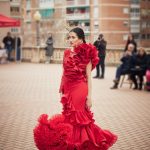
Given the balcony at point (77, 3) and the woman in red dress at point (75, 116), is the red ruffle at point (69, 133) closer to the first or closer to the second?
the woman in red dress at point (75, 116)

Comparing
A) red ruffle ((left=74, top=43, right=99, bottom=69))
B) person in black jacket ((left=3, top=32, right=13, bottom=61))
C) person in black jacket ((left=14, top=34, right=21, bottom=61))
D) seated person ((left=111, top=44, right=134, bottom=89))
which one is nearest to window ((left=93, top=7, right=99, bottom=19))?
person in black jacket ((left=14, top=34, right=21, bottom=61))

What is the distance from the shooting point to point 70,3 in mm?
87562

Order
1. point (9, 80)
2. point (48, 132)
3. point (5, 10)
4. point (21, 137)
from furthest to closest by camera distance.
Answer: point (5, 10) < point (9, 80) < point (21, 137) < point (48, 132)

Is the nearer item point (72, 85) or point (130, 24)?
→ point (72, 85)

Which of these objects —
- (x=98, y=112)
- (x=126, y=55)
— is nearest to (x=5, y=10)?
(x=126, y=55)

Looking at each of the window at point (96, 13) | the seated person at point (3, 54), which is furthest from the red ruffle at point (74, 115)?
the window at point (96, 13)

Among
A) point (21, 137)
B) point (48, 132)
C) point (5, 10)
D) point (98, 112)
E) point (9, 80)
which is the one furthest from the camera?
point (5, 10)

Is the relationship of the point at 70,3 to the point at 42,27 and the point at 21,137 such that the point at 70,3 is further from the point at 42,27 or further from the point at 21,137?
the point at 21,137

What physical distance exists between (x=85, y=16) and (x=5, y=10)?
50.7 m

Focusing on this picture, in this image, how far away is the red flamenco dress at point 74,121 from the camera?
680 centimetres

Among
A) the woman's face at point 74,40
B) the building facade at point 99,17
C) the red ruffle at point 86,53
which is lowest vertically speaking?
the red ruffle at point 86,53

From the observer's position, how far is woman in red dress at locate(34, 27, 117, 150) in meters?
6.80

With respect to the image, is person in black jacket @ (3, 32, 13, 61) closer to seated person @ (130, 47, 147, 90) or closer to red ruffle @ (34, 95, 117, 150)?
seated person @ (130, 47, 147, 90)

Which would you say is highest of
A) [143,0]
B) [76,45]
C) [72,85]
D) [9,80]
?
[143,0]
